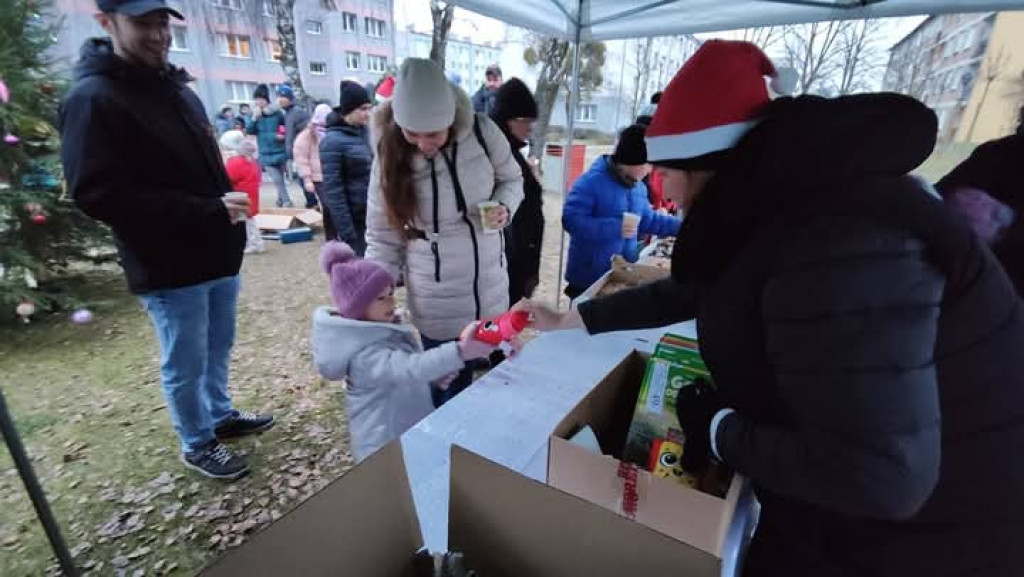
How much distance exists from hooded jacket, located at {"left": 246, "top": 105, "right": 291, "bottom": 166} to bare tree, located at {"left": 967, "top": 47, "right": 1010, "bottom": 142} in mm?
8537

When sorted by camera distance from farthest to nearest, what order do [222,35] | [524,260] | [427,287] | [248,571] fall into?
[222,35]
[524,260]
[427,287]
[248,571]

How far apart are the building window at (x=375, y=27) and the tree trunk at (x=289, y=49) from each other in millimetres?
4757

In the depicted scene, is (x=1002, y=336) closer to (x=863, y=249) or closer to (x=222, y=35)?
(x=863, y=249)

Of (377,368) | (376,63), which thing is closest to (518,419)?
(377,368)

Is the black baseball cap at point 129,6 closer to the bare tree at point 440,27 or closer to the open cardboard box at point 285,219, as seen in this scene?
the open cardboard box at point 285,219

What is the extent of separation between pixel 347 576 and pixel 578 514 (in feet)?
1.02

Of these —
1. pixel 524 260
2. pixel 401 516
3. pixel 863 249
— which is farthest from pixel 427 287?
pixel 863 249

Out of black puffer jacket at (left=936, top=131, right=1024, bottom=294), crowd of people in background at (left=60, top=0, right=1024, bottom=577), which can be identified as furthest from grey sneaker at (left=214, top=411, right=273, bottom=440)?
black puffer jacket at (left=936, top=131, right=1024, bottom=294)

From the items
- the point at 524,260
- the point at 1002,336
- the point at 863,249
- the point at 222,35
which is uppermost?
the point at 222,35

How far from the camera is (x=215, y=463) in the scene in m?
2.25

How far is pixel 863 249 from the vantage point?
0.53 metres

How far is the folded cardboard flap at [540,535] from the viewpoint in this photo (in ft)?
1.79

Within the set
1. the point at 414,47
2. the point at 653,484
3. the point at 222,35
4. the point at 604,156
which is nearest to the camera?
the point at 653,484

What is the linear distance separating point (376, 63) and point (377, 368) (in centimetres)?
1471
